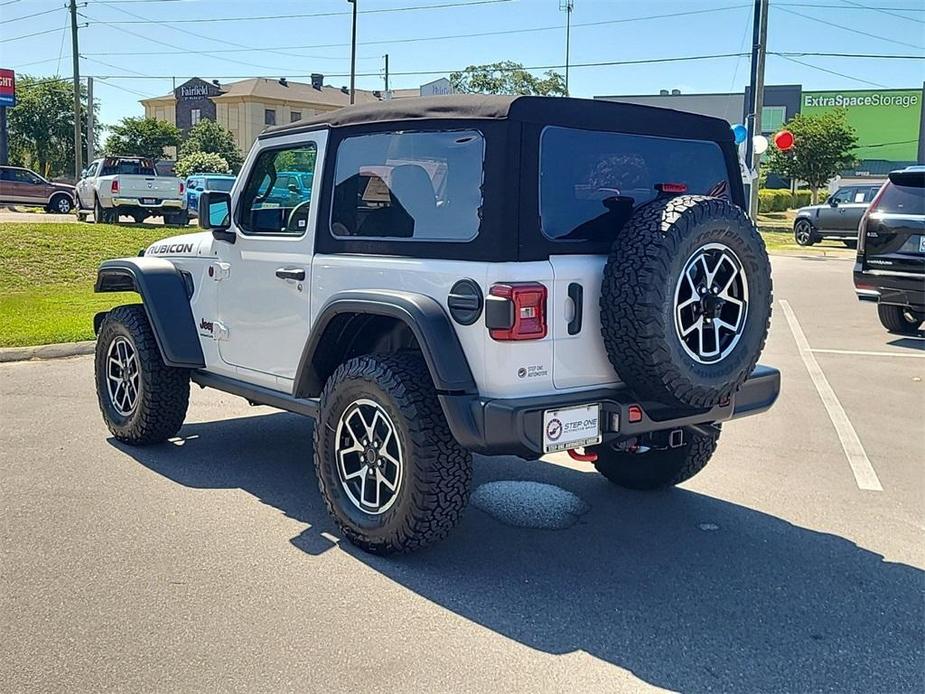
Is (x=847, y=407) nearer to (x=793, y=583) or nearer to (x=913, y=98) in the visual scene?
(x=793, y=583)

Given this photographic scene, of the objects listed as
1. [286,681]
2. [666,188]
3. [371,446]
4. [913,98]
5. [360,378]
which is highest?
[913,98]

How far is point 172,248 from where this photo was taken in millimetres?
6090

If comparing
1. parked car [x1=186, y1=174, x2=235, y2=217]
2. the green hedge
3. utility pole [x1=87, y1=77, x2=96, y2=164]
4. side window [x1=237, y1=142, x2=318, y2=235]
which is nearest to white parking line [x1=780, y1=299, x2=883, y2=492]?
side window [x1=237, y1=142, x2=318, y2=235]

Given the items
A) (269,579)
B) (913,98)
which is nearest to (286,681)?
(269,579)

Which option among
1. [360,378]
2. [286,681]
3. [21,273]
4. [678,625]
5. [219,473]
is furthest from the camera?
[21,273]

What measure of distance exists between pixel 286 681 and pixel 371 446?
1.31 m

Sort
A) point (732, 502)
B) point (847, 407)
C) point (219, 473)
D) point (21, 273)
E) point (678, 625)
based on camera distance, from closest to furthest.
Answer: point (678, 625) → point (732, 502) → point (219, 473) → point (847, 407) → point (21, 273)

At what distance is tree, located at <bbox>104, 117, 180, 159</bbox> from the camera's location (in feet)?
206

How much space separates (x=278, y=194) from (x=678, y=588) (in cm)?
302

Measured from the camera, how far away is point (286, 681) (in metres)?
3.18

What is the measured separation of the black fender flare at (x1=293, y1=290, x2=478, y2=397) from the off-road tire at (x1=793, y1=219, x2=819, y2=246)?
25.2 m

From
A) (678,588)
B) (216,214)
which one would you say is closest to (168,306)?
(216,214)

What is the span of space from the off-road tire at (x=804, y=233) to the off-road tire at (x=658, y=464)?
23.8 metres

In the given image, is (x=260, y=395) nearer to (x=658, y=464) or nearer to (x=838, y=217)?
(x=658, y=464)
